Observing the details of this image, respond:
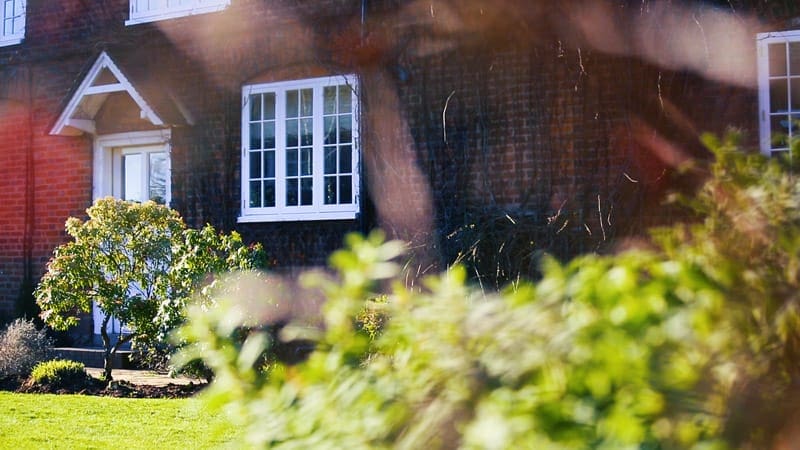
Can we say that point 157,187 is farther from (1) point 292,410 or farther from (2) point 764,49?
(1) point 292,410

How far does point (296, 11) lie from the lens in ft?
41.5

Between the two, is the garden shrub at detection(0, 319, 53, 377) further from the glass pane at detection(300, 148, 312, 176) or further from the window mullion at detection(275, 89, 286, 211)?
the glass pane at detection(300, 148, 312, 176)

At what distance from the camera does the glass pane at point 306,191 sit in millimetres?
12492

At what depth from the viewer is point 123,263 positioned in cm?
1033

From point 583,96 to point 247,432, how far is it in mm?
9160

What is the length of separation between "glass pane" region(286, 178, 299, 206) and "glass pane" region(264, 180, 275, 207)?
251 mm

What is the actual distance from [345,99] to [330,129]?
1.36 ft

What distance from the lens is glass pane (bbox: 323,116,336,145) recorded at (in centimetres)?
1241

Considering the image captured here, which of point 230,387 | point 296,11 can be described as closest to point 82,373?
point 296,11

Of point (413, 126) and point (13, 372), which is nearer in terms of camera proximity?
point (13, 372)

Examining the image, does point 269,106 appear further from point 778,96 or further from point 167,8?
point 778,96

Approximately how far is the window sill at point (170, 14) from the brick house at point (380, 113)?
0.03 metres

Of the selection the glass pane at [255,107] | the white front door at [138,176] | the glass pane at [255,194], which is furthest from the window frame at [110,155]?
the glass pane at [255,194]

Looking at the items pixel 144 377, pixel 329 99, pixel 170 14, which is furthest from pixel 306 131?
pixel 144 377
